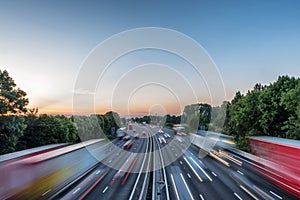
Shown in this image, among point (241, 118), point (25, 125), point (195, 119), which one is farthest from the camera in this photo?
point (195, 119)

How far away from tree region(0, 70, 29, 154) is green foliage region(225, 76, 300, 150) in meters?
34.0

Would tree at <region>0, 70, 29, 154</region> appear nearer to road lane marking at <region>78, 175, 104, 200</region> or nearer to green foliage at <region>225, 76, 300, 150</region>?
road lane marking at <region>78, 175, 104, 200</region>

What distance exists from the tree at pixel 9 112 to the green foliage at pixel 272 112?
34006mm

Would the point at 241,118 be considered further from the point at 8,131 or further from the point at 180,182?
the point at 8,131

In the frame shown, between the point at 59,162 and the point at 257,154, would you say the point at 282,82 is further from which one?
the point at 59,162

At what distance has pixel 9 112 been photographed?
26.4 m

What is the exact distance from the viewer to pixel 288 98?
27.7 metres

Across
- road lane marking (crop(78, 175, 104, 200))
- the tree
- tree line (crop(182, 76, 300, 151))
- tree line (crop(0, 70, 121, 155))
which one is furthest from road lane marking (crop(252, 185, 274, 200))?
the tree

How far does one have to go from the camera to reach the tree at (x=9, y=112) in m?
25.4

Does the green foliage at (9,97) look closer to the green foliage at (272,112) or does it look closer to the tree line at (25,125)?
the tree line at (25,125)

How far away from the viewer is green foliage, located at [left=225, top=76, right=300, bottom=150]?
27.3 m

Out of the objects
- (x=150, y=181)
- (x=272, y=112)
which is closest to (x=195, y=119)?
(x=272, y=112)

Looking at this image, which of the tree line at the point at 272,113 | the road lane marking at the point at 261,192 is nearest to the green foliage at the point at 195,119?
the tree line at the point at 272,113

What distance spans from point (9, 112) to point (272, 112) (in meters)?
37.8
